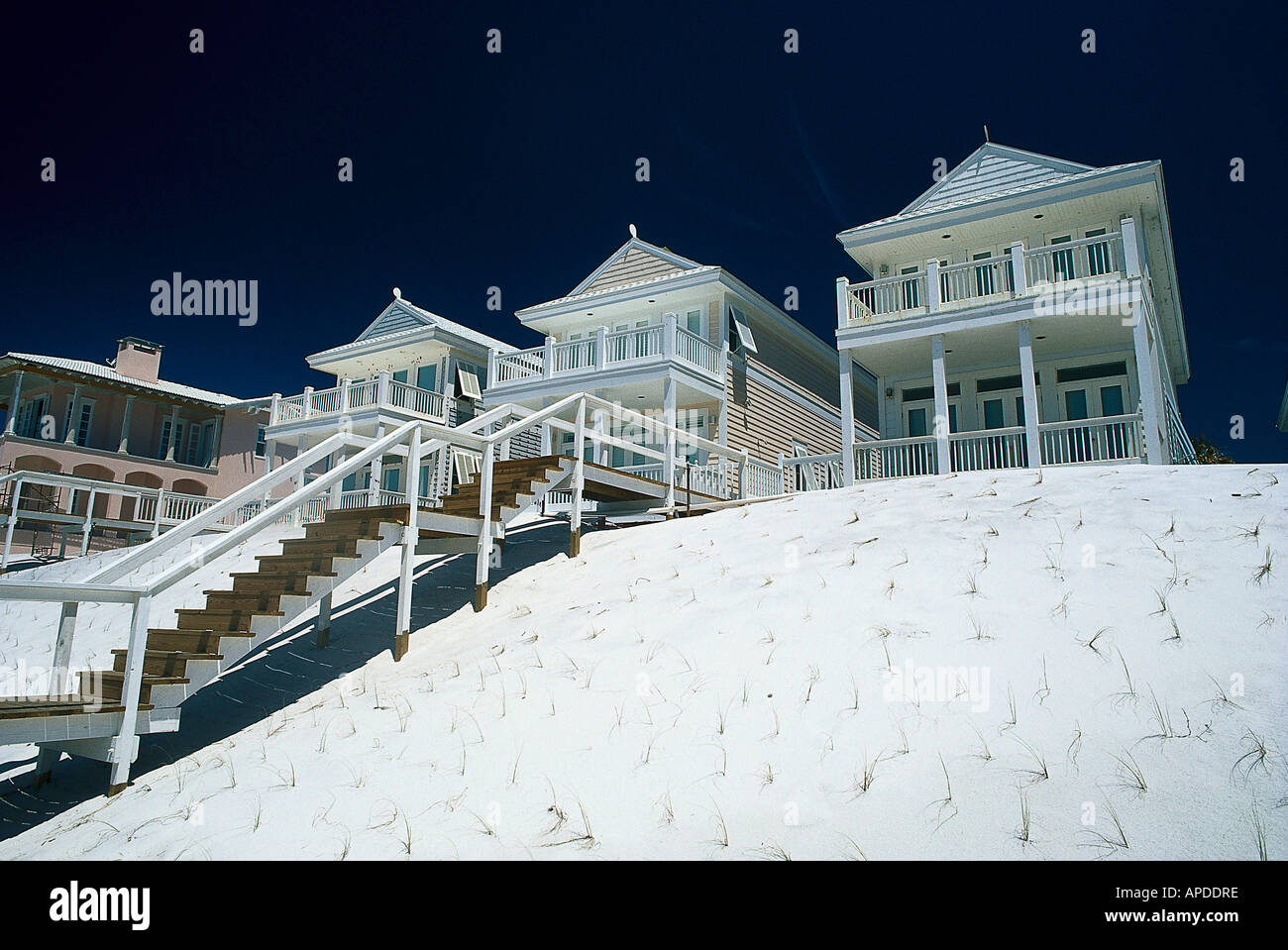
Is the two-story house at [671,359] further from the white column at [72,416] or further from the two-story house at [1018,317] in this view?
the white column at [72,416]

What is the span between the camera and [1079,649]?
4.62 metres

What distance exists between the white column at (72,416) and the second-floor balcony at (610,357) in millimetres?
19495


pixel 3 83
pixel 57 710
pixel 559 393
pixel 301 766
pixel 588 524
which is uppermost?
pixel 3 83

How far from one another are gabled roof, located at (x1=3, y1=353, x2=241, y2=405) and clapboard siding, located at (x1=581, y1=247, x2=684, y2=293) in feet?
64.6

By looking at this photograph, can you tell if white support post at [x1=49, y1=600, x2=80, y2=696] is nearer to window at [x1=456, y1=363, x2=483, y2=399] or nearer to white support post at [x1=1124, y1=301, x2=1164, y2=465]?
white support post at [x1=1124, y1=301, x2=1164, y2=465]

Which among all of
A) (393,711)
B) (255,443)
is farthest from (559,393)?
(255,443)

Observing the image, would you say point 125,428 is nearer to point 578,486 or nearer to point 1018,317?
point 578,486

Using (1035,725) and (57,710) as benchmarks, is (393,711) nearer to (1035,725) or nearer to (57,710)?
(57,710)

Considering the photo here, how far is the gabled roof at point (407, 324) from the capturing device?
2898 cm

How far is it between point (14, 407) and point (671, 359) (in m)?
25.7

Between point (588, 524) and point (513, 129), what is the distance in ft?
49.6

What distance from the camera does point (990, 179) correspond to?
18766 mm

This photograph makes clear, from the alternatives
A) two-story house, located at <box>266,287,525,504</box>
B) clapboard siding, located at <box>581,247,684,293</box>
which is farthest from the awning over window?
two-story house, located at <box>266,287,525,504</box>

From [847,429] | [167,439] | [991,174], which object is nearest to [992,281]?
[991,174]
